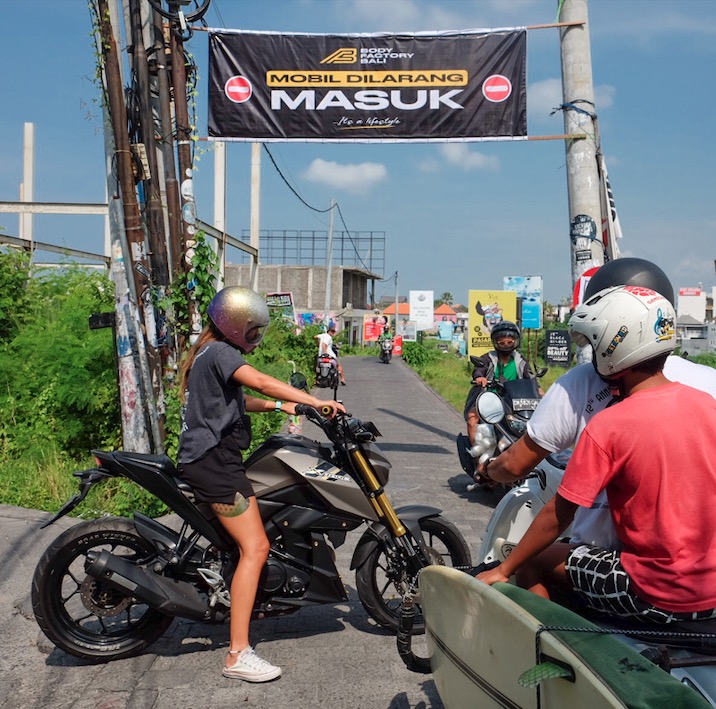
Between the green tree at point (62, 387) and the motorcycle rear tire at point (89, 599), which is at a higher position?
the green tree at point (62, 387)

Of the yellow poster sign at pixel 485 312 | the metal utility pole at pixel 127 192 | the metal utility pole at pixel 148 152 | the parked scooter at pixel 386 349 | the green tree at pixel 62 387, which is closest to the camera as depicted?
the metal utility pole at pixel 127 192

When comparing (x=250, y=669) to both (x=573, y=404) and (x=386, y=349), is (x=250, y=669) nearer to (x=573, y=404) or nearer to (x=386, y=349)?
(x=573, y=404)

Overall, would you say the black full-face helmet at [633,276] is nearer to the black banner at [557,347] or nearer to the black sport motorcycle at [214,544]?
the black sport motorcycle at [214,544]

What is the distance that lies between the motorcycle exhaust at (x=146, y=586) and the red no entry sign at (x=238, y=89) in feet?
21.4

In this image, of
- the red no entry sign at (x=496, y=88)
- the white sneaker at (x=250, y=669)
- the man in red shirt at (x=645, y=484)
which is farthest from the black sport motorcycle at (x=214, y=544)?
the red no entry sign at (x=496, y=88)

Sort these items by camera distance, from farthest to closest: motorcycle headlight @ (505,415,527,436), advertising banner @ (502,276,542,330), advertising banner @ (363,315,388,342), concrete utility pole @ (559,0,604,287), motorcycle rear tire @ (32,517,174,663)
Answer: advertising banner @ (363,315,388,342) → advertising banner @ (502,276,542,330) → concrete utility pole @ (559,0,604,287) → motorcycle headlight @ (505,415,527,436) → motorcycle rear tire @ (32,517,174,663)

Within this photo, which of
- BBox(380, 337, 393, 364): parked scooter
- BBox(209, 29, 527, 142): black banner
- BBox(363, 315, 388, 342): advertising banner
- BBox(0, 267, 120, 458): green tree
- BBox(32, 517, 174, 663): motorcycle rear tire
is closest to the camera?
BBox(32, 517, 174, 663): motorcycle rear tire

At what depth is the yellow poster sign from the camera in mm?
23875

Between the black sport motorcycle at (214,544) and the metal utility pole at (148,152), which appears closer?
the black sport motorcycle at (214,544)

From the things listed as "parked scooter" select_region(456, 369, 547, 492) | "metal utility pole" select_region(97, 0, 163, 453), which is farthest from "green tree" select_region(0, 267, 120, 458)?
"parked scooter" select_region(456, 369, 547, 492)

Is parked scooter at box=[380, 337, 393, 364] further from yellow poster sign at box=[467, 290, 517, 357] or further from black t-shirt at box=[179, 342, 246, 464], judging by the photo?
black t-shirt at box=[179, 342, 246, 464]

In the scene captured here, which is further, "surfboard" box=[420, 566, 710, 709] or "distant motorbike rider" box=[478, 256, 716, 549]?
"distant motorbike rider" box=[478, 256, 716, 549]

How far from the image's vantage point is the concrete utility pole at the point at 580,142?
8.32 metres

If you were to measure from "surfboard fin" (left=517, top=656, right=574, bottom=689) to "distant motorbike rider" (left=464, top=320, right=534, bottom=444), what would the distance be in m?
6.54
